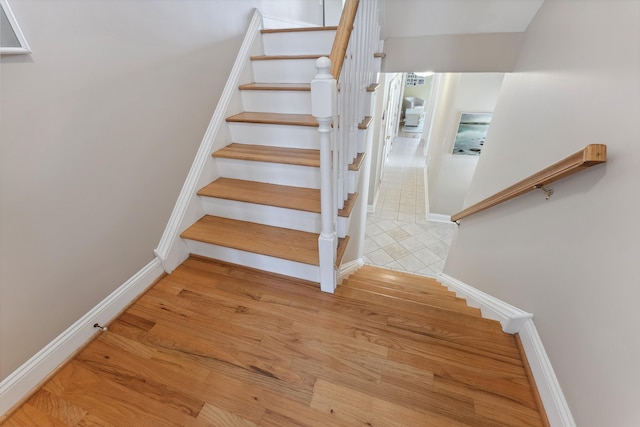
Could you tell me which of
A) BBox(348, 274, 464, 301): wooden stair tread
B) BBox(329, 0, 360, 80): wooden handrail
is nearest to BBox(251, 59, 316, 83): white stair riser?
BBox(329, 0, 360, 80): wooden handrail

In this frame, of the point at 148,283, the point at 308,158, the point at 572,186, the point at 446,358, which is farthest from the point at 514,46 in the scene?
the point at 148,283

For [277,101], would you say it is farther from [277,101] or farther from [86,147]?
[86,147]

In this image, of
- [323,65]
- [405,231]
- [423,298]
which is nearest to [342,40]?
[323,65]

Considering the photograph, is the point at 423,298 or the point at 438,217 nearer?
the point at 423,298

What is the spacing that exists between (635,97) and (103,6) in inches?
77.1

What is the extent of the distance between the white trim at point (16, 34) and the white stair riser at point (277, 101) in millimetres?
1254

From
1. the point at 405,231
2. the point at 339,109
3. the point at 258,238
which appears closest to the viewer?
the point at 339,109

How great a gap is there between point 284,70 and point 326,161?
127 centimetres

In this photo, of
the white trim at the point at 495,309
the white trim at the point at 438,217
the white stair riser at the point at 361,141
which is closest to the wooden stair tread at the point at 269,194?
the white stair riser at the point at 361,141

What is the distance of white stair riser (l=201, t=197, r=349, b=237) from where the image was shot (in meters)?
1.69

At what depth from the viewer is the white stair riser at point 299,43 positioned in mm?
2080

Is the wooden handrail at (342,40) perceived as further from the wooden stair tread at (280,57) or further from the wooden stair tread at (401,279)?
the wooden stair tread at (401,279)

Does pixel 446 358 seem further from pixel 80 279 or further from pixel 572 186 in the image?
pixel 80 279

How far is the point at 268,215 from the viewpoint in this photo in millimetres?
1784
